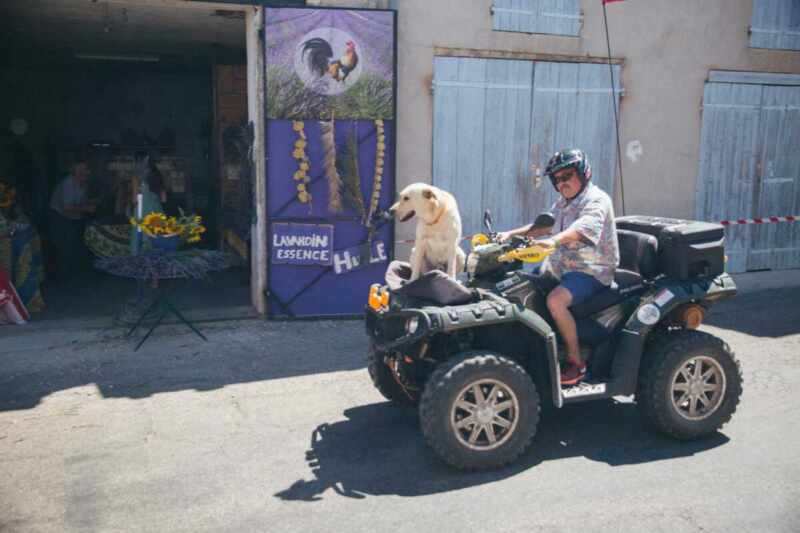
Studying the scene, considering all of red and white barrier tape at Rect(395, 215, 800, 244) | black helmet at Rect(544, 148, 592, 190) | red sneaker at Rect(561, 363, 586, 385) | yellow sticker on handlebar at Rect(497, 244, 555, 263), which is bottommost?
red sneaker at Rect(561, 363, 586, 385)

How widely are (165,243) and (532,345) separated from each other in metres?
4.20

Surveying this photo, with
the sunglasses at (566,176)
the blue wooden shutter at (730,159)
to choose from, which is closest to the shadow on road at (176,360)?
the sunglasses at (566,176)

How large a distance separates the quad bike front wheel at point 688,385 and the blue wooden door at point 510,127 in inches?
170

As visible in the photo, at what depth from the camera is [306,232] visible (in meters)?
7.97

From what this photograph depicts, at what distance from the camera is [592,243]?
446 cm

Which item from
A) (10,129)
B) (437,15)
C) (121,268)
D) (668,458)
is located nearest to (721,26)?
(437,15)

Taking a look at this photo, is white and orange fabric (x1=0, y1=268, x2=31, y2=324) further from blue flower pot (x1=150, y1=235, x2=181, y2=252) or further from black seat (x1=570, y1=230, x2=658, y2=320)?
black seat (x1=570, y1=230, x2=658, y2=320)

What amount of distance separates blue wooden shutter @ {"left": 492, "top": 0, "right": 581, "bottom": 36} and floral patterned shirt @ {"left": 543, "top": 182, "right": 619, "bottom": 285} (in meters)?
4.52

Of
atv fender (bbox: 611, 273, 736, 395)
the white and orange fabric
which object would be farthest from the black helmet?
the white and orange fabric

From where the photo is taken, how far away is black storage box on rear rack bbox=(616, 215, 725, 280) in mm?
4754

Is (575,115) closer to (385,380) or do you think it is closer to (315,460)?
(385,380)

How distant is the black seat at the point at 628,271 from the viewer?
4.71m

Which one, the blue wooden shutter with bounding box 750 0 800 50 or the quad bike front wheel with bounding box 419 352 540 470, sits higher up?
the blue wooden shutter with bounding box 750 0 800 50

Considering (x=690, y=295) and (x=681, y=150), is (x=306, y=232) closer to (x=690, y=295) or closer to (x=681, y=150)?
(x=690, y=295)
